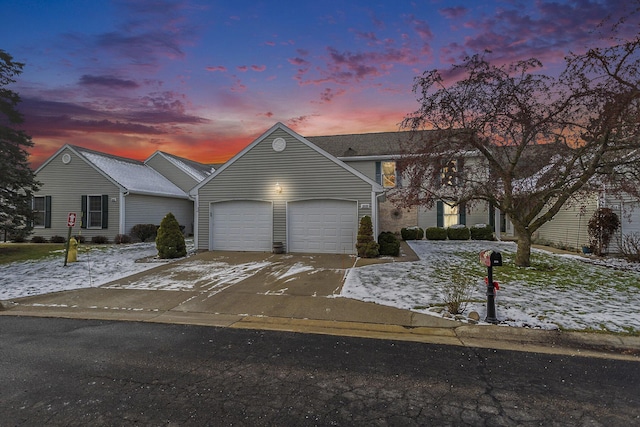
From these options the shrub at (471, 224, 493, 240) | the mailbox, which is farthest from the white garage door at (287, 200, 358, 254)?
the shrub at (471, 224, 493, 240)

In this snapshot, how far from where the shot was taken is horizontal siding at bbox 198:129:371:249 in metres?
13.9

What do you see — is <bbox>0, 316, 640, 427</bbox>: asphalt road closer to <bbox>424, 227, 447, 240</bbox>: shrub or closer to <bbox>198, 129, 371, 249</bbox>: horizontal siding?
<bbox>198, 129, 371, 249</bbox>: horizontal siding

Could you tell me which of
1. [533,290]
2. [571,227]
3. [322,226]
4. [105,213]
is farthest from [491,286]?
[105,213]

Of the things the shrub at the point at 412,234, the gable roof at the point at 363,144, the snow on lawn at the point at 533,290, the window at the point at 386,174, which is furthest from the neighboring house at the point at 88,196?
the shrub at the point at 412,234

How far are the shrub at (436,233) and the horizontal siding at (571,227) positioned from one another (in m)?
5.35

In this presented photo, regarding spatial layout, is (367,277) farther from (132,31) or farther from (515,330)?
(132,31)

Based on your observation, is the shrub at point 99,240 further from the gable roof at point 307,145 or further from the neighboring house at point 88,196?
the gable roof at point 307,145

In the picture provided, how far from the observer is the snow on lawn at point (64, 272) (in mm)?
8367

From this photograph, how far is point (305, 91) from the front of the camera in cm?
1502

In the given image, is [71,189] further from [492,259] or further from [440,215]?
[440,215]

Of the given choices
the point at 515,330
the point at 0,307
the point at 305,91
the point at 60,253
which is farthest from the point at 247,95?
the point at 515,330

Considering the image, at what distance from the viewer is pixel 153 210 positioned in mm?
21453

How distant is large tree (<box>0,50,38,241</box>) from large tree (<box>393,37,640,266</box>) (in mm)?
16468

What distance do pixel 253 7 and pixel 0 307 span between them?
11163mm
